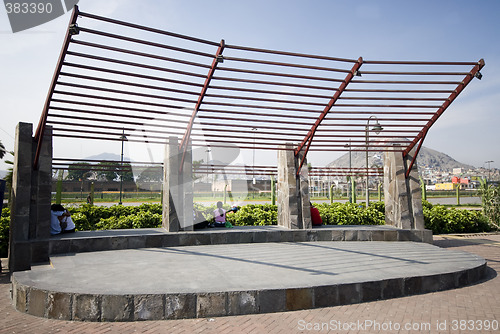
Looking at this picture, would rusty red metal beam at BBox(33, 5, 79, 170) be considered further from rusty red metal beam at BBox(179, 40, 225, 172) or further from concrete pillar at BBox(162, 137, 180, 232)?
concrete pillar at BBox(162, 137, 180, 232)

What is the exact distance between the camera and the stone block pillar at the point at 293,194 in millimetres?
11195

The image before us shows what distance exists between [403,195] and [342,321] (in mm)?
7968

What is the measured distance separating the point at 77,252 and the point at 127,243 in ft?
3.95

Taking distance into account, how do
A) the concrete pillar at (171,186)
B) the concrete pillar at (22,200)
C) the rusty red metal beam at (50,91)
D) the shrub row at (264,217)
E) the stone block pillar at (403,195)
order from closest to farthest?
the rusty red metal beam at (50,91)
the concrete pillar at (22,200)
the concrete pillar at (171,186)
the stone block pillar at (403,195)
the shrub row at (264,217)

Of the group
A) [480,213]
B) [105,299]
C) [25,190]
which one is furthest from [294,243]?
[480,213]

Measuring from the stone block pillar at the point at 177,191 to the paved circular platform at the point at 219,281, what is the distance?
1599 millimetres

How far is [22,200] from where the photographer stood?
8.11 meters

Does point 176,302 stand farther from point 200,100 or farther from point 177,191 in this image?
point 177,191

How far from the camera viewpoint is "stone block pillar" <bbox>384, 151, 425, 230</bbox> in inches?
457

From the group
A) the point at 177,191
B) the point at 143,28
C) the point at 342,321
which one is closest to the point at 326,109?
the point at 177,191

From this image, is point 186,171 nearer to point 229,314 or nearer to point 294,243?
point 294,243

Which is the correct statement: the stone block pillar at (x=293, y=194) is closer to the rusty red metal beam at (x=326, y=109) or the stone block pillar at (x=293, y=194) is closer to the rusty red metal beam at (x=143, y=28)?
the rusty red metal beam at (x=326, y=109)

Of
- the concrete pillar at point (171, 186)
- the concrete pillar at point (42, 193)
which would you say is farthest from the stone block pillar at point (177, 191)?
the concrete pillar at point (42, 193)

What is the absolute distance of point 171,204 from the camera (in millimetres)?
10180
